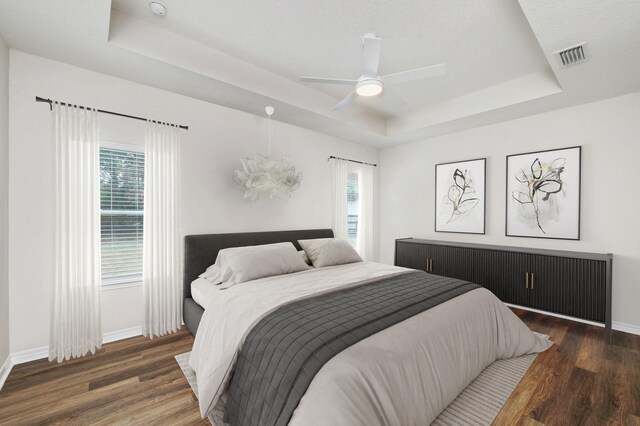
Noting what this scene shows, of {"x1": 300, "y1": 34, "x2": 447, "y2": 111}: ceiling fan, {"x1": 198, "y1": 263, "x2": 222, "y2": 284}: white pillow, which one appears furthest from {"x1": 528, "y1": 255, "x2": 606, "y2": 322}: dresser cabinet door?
{"x1": 198, "y1": 263, "x2": 222, "y2": 284}: white pillow

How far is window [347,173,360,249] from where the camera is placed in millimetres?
4957

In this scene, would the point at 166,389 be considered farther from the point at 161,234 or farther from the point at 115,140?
the point at 115,140

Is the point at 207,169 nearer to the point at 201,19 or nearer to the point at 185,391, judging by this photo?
the point at 201,19

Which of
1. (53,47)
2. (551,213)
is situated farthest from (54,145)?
(551,213)

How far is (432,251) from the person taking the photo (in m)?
4.16

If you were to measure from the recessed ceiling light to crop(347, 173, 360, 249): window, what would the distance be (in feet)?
11.2

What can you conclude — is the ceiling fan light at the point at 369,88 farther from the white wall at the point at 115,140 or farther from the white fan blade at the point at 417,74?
the white wall at the point at 115,140

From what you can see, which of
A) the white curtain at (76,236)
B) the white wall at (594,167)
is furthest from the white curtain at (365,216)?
the white curtain at (76,236)

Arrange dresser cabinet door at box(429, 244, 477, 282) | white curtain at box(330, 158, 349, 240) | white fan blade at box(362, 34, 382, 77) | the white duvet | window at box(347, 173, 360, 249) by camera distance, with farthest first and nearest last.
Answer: window at box(347, 173, 360, 249) → white curtain at box(330, 158, 349, 240) → dresser cabinet door at box(429, 244, 477, 282) → white fan blade at box(362, 34, 382, 77) → the white duvet

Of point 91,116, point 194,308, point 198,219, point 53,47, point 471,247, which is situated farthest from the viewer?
point 471,247

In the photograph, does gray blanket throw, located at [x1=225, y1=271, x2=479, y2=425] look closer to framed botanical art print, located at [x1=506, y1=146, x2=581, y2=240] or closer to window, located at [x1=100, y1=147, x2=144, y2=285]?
window, located at [x1=100, y1=147, x2=144, y2=285]

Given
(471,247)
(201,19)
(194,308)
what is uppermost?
(201,19)

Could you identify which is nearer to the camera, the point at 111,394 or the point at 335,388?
the point at 335,388

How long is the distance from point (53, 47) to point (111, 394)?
2714 mm
